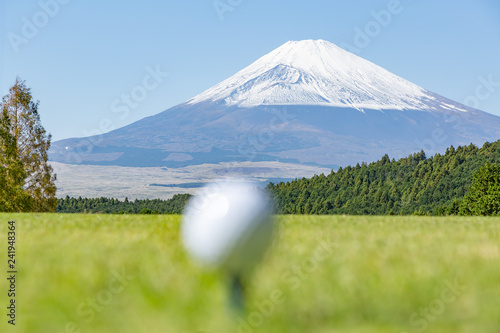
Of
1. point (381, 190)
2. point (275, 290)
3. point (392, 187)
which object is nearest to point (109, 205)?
point (381, 190)

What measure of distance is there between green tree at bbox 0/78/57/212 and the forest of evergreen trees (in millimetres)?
41064

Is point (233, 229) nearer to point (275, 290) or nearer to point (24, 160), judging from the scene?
point (275, 290)

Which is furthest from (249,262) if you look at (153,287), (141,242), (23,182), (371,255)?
(23,182)

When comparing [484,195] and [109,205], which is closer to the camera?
[484,195]

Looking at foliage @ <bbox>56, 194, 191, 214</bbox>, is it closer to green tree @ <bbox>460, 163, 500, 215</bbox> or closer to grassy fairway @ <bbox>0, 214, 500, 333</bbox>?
green tree @ <bbox>460, 163, 500, 215</bbox>

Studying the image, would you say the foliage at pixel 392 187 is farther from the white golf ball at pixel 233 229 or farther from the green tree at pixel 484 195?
the white golf ball at pixel 233 229

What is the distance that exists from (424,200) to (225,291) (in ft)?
281

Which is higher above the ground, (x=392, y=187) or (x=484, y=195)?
(x=484, y=195)

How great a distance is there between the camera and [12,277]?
7824 millimetres

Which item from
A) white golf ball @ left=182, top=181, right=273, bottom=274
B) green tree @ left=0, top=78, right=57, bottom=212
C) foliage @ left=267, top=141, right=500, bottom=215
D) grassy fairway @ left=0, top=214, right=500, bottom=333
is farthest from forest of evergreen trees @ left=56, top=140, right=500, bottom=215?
white golf ball @ left=182, top=181, right=273, bottom=274

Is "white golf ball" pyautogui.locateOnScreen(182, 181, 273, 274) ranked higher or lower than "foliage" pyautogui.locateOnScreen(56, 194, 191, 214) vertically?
higher

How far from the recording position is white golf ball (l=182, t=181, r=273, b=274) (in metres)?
7.29

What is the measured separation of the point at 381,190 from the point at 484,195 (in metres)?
45.0

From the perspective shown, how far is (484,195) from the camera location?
52.8m
